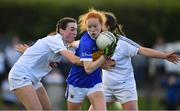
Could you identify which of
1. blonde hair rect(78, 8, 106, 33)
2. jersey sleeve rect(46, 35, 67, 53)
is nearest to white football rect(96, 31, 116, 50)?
blonde hair rect(78, 8, 106, 33)

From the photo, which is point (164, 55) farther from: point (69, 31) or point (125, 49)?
point (69, 31)

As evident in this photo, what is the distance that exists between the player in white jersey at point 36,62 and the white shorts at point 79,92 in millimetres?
553

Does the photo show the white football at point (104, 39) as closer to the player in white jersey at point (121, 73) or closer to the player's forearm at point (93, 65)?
the player's forearm at point (93, 65)

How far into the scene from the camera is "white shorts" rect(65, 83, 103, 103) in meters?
12.5

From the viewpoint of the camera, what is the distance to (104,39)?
11961 millimetres

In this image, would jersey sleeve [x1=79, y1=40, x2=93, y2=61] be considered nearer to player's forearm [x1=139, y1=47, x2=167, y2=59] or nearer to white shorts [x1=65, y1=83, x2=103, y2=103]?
white shorts [x1=65, y1=83, x2=103, y2=103]

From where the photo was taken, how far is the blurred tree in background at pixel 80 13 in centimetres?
2364

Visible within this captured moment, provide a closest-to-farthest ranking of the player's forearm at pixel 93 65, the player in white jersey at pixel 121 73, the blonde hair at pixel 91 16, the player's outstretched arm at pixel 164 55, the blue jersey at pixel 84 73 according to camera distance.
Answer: the player's forearm at pixel 93 65
the blue jersey at pixel 84 73
the blonde hair at pixel 91 16
the player's outstretched arm at pixel 164 55
the player in white jersey at pixel 121 73

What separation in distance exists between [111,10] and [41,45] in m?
12.0

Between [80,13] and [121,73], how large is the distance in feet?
35.7

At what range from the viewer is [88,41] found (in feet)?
40.2

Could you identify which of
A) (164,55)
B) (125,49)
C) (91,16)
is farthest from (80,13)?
(91,16)

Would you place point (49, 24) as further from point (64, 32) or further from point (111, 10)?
point (64, 32)

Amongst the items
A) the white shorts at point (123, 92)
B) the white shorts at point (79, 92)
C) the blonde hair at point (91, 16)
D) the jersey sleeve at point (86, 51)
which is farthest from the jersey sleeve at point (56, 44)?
the white shorts at point (123, 92)
